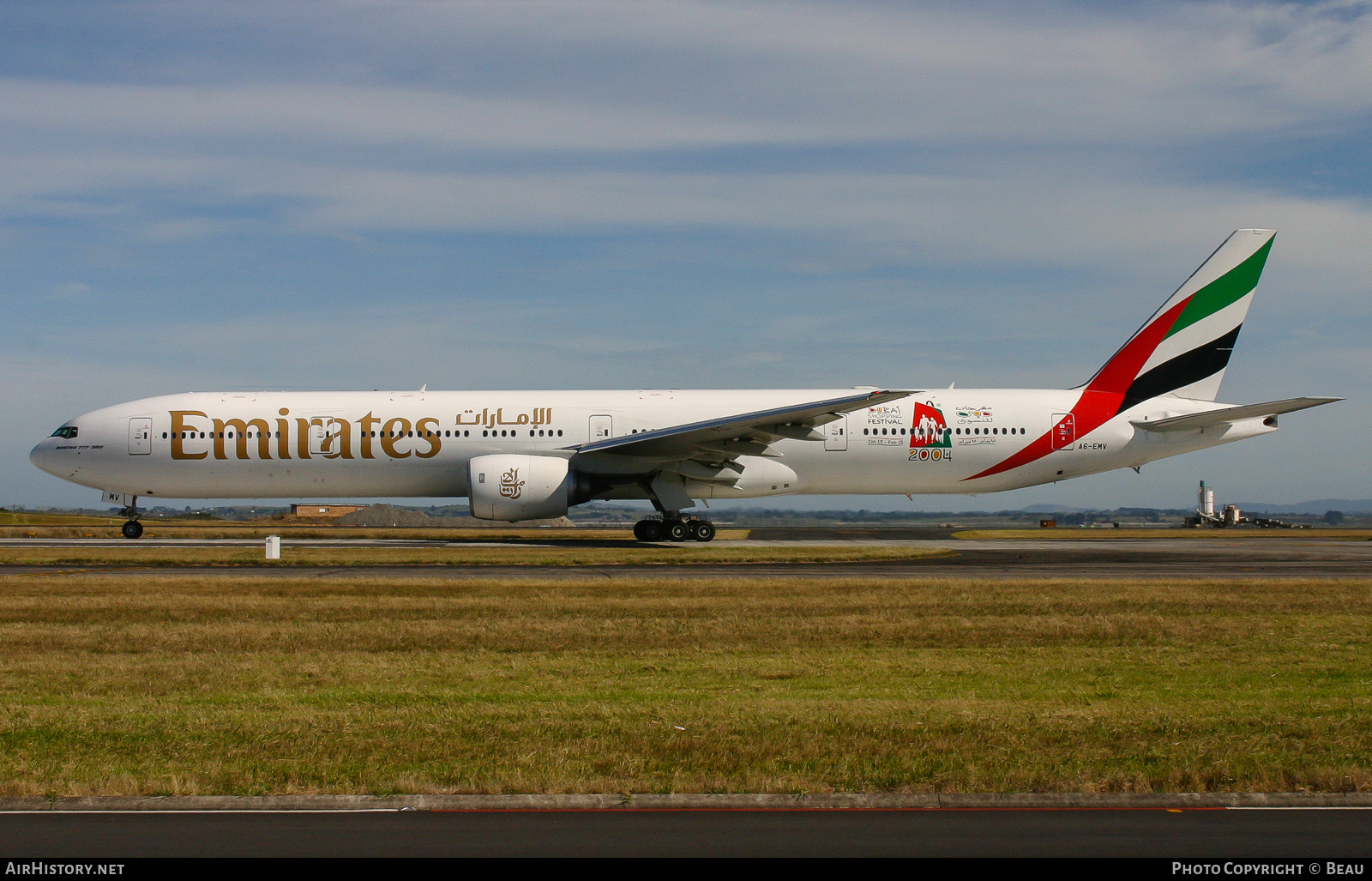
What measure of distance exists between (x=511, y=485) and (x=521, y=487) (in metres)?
0.27

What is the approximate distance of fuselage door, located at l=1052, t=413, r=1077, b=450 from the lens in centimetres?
3362

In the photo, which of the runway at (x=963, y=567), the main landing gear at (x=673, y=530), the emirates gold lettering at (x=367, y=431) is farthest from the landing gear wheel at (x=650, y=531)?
the emirates gold lettering at (x=367, y=431)

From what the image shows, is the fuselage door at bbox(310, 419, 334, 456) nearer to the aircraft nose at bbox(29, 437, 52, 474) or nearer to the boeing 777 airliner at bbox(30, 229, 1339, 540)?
the boeing 777 airliner at bbox(30, 229, 1339, 540)

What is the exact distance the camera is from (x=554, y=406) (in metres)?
33.6

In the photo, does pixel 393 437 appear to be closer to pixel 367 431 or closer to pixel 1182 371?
pixel 367 431

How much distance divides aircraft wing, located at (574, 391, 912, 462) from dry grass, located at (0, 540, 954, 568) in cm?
264

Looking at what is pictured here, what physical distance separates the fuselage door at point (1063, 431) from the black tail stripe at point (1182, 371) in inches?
68.3

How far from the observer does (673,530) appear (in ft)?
106

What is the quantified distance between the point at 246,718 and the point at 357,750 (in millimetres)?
1775

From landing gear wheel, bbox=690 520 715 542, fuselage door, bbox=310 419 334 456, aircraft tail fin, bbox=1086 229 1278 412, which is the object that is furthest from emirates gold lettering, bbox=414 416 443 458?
aircraft tail fin, bbox=1086 229 1278 412

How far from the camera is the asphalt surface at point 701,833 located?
5.81 meters

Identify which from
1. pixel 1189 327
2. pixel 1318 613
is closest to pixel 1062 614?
pixel 1318 613

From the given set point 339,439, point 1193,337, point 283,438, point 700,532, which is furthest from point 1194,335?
point 283,438
